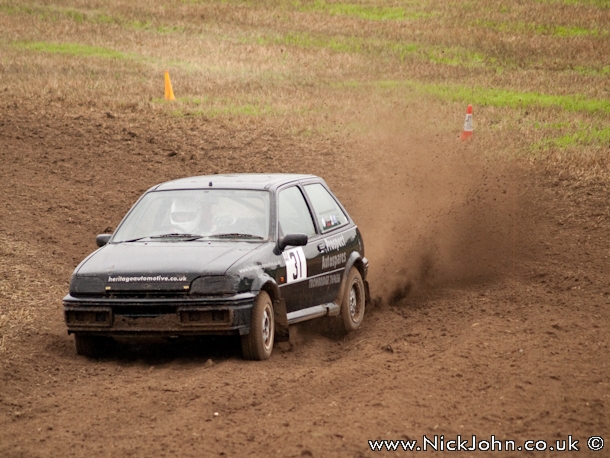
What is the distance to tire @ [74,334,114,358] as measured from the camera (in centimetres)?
862

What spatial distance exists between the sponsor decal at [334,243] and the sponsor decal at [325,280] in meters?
0.26

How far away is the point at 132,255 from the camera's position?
28.3 feet

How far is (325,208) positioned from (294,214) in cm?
81

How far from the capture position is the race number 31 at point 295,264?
9.09 meters

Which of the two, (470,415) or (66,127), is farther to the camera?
(66,127)

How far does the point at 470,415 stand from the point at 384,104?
57.2 ft

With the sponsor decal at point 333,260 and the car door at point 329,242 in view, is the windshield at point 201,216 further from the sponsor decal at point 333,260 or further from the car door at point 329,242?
the sponsor decal at point 333,260

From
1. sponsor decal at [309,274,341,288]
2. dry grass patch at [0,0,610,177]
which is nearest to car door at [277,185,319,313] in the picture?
sponsor decal at [309,274,341,288]

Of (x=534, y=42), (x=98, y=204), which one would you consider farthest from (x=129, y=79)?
(x=534, y=42)

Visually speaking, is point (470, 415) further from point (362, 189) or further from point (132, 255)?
point (362, 189)

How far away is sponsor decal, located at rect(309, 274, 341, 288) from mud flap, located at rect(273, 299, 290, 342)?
2.45ft

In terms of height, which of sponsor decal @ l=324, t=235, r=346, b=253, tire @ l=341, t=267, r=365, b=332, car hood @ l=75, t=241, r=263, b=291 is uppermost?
car hood @ l=75, t=241, r=263, b=291

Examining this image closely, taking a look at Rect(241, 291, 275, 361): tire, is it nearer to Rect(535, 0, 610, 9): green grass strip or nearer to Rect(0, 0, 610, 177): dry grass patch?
Rect(0, 0, 610, 177): dry grass patch

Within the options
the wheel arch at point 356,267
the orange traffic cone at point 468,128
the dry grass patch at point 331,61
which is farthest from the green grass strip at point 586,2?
the wheel arch at point 356,267
